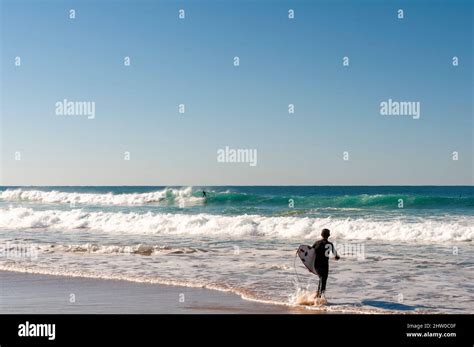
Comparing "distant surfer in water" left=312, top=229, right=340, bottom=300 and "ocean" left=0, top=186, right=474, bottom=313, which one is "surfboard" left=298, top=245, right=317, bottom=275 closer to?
"distant surfer in water" left=312, top=229, right=340, bottom=300

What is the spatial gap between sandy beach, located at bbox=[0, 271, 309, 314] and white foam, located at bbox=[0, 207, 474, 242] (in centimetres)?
1341

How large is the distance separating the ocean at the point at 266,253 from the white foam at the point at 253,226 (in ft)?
0.19

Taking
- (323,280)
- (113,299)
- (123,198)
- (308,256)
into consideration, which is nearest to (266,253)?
(308,256)

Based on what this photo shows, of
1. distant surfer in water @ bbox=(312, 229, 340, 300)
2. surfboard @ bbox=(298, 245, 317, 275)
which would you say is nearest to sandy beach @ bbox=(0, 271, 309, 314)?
distant surfer in water @ bbox=(312, 229, 340, 300)

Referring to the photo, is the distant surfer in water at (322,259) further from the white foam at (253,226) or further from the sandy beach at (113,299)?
the white foam at (253,226)

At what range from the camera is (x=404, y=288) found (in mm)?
12977

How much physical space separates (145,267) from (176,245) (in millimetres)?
5960

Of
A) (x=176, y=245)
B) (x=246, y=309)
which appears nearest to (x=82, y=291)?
(x=246, y=309)

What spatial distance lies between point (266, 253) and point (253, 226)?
8644 mm

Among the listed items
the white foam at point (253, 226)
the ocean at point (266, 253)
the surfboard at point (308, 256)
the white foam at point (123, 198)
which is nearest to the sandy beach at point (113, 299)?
the ocean at point (266, 253)

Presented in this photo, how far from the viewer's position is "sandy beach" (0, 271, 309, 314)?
1074 centimetres

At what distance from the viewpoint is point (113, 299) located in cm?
1177

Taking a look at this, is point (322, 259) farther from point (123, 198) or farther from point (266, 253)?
point (123, 198)
